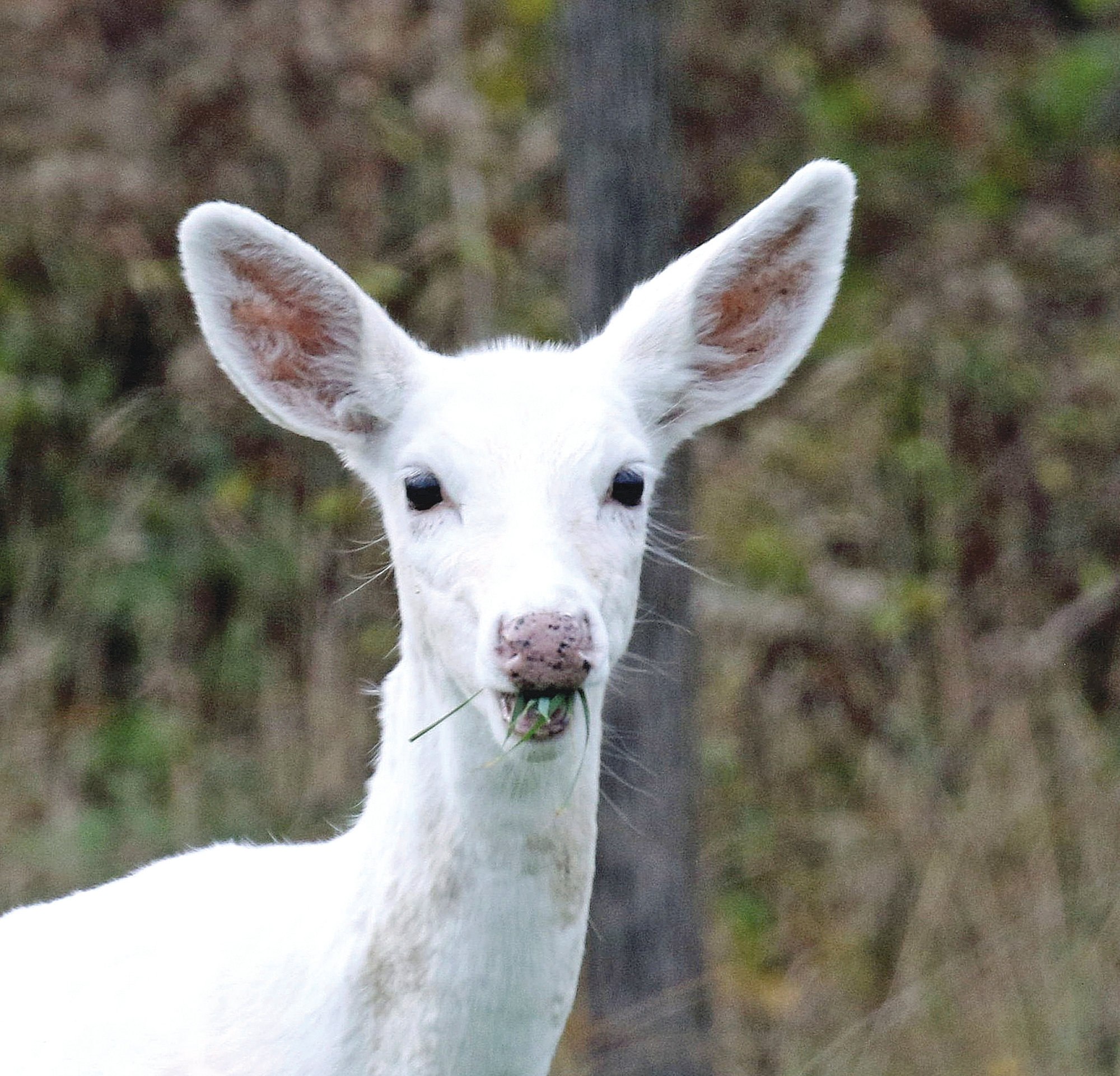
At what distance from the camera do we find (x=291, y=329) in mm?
3324

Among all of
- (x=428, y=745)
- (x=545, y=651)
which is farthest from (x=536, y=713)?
(x=428, y=745)

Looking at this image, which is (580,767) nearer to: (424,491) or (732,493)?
(424,491)

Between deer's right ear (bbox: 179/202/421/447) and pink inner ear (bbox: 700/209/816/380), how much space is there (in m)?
0.62

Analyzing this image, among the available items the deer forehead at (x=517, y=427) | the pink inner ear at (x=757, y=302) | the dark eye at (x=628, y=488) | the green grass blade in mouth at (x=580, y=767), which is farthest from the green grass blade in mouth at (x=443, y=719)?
the pink inner ear at (x=757, y=302)

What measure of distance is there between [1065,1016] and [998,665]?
1416 millimetres

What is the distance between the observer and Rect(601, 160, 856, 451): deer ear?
3342mm

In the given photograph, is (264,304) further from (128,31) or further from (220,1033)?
(128,31)

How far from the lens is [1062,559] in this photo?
695 centimetres

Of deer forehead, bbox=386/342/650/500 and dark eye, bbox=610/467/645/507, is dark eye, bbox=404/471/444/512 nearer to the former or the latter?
deer forehead, bbox=386/342/650/500

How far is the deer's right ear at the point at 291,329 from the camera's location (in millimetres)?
3178

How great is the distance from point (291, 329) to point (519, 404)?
520mm

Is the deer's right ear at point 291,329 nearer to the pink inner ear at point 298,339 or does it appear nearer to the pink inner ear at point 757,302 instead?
the pink inner ear at point 298,339

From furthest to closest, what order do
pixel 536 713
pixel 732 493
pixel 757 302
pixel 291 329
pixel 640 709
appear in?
1. pixel 732 493
2. pixel 640 709
3. pixel 757 302
4. pixel 291 329
5. pixel 536 713

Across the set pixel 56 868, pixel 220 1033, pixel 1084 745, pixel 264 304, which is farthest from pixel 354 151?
pixel 220 1033
